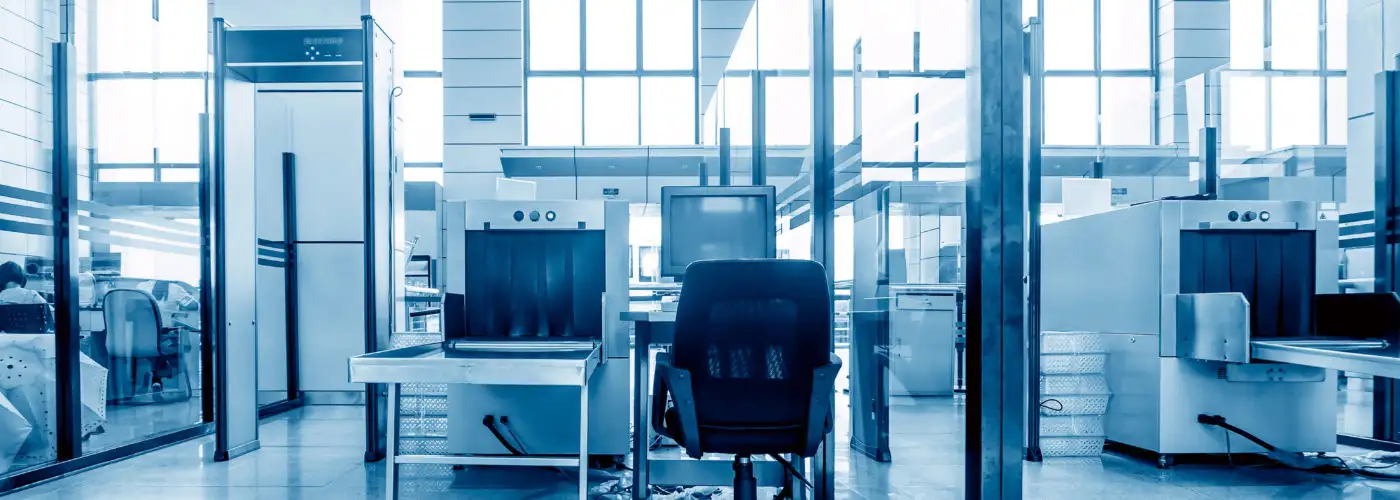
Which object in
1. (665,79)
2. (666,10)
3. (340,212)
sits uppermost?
(666,10)

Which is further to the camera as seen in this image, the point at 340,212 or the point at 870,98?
the point at 340,212

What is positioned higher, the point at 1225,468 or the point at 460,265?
the point at 460,265

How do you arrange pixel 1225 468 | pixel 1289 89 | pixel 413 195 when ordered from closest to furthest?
1. pixel 1225 468
2. pixel 1289 89
3. pixel 413 195

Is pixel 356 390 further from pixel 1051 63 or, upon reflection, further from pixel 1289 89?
pixel 1289 89

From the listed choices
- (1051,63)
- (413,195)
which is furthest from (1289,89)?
(413,195)

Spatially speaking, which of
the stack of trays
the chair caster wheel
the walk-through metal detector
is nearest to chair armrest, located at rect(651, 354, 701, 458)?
the walk-through metal detector

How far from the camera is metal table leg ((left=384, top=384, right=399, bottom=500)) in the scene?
2.40m

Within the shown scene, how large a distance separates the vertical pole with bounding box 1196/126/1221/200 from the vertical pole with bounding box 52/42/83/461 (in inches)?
208

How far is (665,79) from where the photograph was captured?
9336mm

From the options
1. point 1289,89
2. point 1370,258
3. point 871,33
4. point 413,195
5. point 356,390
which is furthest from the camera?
point 413,195

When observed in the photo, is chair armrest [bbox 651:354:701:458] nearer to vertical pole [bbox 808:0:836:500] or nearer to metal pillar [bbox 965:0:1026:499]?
metal pillar [bbox 965:0:1026:499]

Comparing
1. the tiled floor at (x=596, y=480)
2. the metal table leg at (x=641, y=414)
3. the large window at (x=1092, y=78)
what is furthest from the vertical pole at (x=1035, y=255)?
the metal table leg at (x=641, y=414)

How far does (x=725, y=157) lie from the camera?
3.91m

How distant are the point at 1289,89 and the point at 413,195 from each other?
28.1 feet
